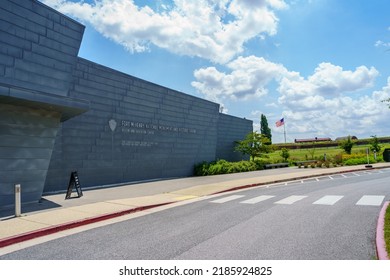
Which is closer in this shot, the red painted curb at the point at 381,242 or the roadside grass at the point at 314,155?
the red painted curb at the point at 381,242

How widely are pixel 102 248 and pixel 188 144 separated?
60.7 ft

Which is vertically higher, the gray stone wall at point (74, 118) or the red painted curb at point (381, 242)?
the gray stone wall at point (74, 118)

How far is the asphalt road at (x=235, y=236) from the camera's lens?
18.9ft

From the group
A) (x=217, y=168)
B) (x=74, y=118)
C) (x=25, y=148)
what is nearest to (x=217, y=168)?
(x=217, y=168)

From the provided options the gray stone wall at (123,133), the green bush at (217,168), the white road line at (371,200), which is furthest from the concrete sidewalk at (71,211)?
the green bush at (217,168)

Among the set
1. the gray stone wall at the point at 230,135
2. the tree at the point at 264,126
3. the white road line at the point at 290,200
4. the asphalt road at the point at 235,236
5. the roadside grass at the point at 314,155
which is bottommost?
the asphalt road at the point at 235,236

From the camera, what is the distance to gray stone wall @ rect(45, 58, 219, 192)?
616 inches

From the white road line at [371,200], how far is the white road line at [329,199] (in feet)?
2.63

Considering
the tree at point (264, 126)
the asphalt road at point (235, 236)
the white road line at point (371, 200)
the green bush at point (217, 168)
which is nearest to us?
the asphalt road at point (235, 236)

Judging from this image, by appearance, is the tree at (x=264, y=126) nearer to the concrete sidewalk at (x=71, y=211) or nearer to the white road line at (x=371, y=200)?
the concrete sidewalk at (x=71, y=211)

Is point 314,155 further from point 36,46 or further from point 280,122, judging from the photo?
point 36,46

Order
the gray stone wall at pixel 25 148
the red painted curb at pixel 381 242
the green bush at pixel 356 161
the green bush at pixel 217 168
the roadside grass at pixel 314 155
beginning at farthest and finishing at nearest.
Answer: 1. the roadside grass at pixel 314 155
2. the green bush at pixel 356 161
3. the green bush at pixel 217 168
4. the gray stone wall at pixel 25 148
5. the red painted curb at pixel 381 242

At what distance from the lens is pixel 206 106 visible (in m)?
27.2

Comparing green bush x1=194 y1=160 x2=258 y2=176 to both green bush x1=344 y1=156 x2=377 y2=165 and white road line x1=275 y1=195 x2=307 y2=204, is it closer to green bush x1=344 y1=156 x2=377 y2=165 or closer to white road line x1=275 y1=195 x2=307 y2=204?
white road line x1=275 y1=195 x2=307 y2=204
